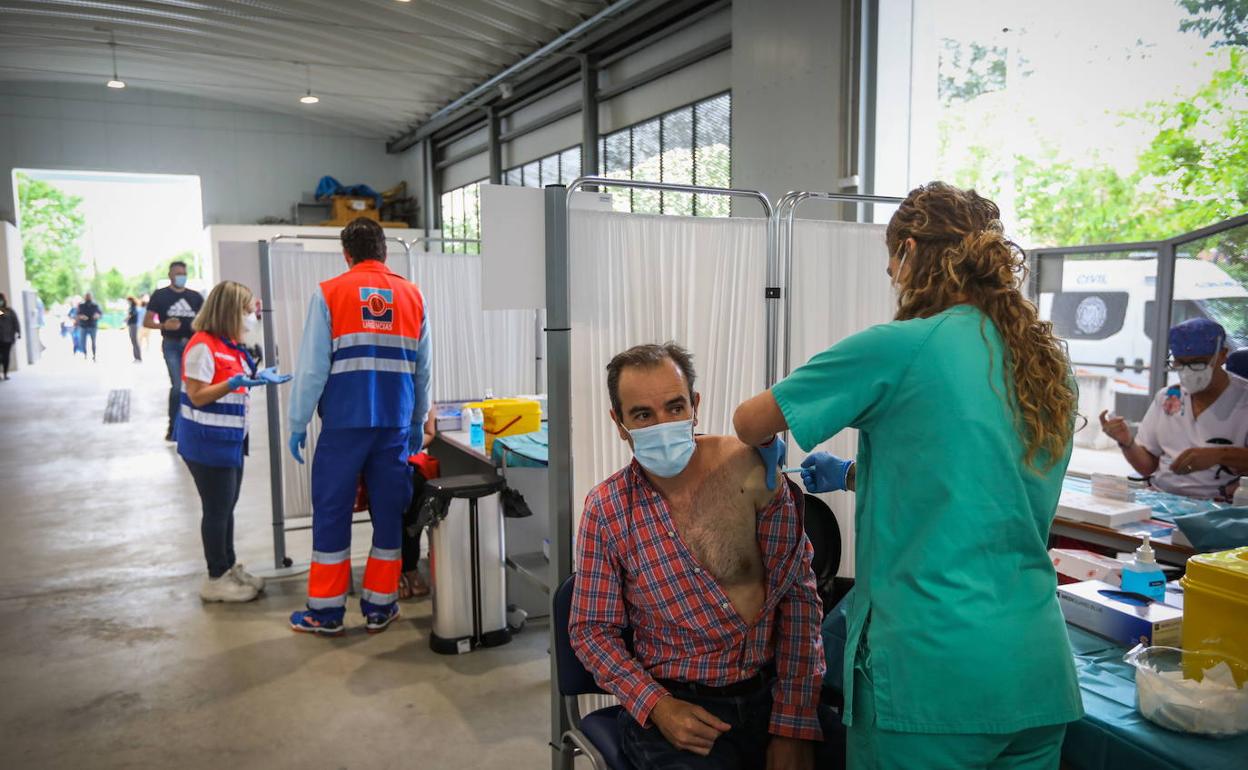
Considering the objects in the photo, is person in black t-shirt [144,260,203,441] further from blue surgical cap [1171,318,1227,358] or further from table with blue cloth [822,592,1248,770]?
table with blue cloth [822,592,1248,770]

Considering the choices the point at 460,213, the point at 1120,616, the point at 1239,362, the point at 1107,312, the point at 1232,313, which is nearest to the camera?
the point at 1120,616

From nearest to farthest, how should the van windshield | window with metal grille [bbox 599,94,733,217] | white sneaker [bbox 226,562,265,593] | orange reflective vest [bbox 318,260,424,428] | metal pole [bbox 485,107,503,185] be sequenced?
orange reflective vest [bbox 318,260,424,428] → the van windshield → white sneaker [bbox 226,562,265,593] → window with metal grille [bbox 599,94,733,217] → metal pole [bbox 485,107,503,185]

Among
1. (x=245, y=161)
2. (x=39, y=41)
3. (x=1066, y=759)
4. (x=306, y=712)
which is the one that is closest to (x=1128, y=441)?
(x=1066, y=759)

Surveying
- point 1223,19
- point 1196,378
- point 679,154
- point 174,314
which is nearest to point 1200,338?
point 1196,378

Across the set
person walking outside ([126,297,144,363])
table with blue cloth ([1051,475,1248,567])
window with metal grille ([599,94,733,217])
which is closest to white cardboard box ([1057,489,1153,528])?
table with blue cloth ([1051,475,1248,567])

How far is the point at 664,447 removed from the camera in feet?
5.46

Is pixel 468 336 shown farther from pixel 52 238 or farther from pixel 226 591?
pixel 52 238

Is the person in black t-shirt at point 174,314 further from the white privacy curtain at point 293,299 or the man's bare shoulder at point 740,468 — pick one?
the man's bare shoulder at point 740,468

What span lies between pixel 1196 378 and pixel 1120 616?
173 cm

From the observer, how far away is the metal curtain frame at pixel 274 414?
4004 millimetres

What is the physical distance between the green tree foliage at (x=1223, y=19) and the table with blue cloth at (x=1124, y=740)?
627 centimetres

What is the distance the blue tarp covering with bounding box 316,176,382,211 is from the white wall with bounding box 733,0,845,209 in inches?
357

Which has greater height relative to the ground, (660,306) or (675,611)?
(660,306)

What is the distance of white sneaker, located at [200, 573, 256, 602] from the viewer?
389cm
